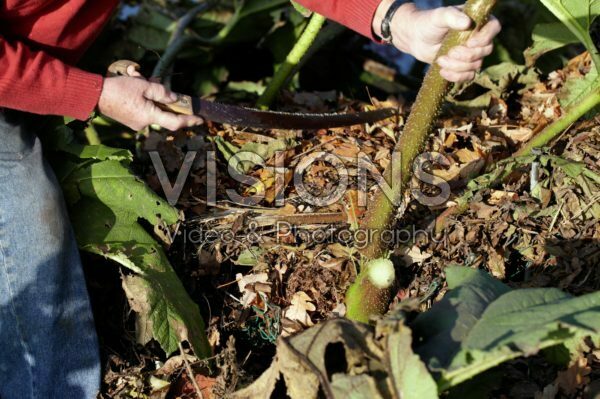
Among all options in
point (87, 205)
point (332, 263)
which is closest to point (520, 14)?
point (332, 263)

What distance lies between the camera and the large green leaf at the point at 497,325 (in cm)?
186

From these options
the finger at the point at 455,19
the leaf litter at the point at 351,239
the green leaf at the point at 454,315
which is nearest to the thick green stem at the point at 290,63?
the leaf litter at the point at 351,239

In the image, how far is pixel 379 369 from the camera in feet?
6.59

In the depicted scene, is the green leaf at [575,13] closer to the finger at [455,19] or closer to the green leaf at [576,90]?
the green leaf at [576,90]

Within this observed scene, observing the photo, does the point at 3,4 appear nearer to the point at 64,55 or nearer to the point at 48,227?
the point at 64,55

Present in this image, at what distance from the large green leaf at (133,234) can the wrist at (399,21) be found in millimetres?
984

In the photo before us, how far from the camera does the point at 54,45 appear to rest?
2.77 meters

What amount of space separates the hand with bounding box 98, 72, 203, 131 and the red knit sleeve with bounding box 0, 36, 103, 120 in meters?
0.04

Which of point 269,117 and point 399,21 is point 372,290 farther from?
point 399,21

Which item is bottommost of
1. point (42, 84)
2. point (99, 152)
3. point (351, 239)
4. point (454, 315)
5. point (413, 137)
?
point (99, 152)

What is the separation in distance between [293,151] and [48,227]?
3.44ft

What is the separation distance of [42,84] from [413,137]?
1.17m

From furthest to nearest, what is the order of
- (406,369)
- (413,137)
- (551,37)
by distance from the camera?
(551,37), (413,137), (406,369)

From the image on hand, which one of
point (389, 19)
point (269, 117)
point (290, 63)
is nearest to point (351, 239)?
point (269, 117)
